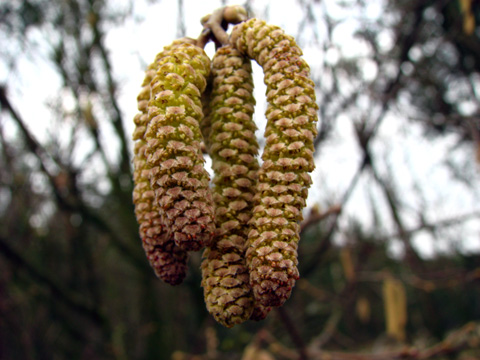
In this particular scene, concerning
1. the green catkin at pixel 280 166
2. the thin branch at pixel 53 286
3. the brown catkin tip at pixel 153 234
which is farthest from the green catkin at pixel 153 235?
the thin branch at pixel 53 286

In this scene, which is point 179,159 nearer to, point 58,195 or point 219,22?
point 219,22

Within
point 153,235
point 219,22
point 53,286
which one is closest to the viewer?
point 153,235

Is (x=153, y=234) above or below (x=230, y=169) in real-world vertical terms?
below

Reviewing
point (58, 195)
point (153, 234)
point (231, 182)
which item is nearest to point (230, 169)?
point (231, 182)

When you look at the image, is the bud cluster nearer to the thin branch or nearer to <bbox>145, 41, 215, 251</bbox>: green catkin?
<bbox>145, 41, 215, 251</bbox>: green catkin

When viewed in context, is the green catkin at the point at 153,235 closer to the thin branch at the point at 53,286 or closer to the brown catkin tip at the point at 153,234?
the brown catkin tip at the point at 153,234

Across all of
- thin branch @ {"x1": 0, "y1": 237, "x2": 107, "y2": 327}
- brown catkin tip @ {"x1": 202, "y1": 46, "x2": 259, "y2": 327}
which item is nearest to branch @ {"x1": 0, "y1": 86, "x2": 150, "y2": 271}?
thin branch @ {"x1": 0, "y1": 237, "x2": 107, "y2": 327}

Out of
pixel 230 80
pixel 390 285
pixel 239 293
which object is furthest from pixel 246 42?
pixel 390 285

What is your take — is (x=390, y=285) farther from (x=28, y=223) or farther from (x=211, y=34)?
(x=28, y=223)
